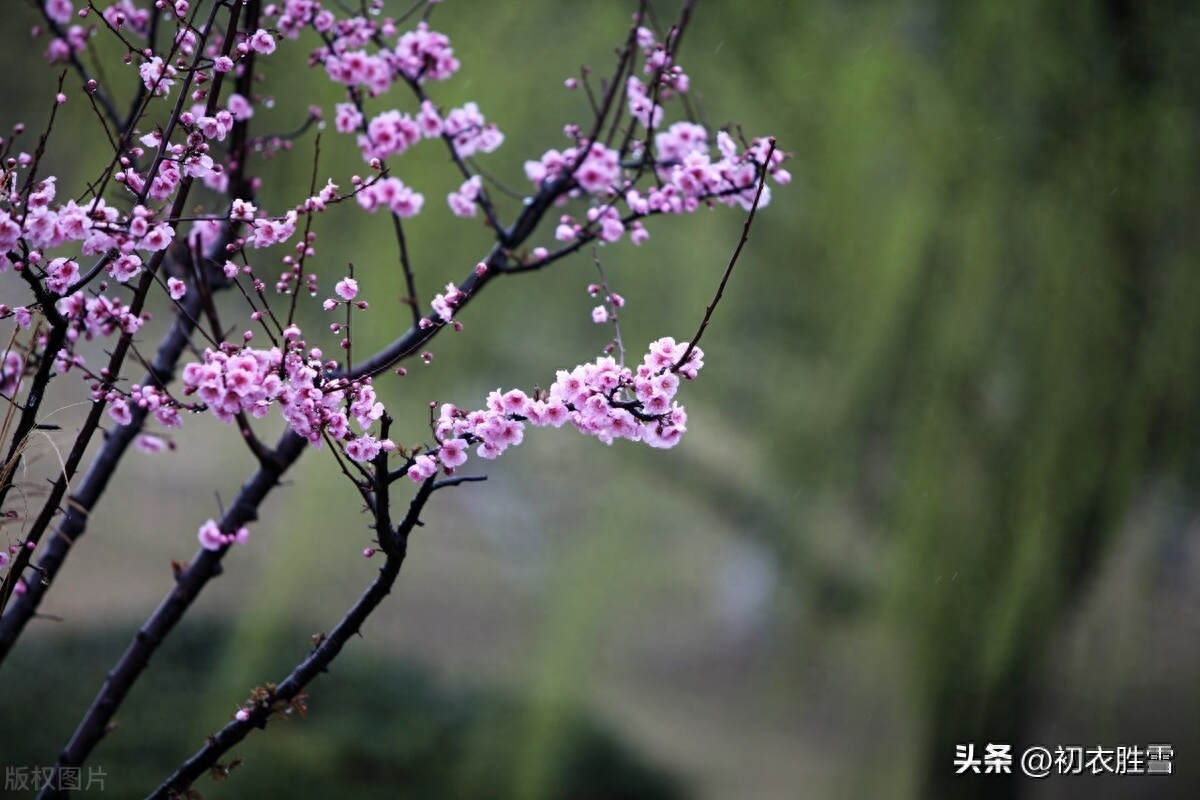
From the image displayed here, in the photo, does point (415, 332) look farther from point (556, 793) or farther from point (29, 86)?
point (29, 86)

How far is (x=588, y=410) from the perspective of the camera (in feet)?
3.38

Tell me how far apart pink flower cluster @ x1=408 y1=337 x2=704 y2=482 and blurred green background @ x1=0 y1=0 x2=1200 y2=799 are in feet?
5.87

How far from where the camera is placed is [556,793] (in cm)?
353

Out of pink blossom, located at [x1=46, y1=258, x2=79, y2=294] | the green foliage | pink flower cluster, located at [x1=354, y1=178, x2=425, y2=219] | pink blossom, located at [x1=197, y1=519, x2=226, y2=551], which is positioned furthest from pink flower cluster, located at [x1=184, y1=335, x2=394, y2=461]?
the green foliage

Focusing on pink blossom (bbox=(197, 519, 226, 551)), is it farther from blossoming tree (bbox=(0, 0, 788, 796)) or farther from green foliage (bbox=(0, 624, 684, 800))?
green foliage (bbox=(0, 624, 684, 800))

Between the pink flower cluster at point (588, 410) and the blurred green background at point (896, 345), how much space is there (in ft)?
5.87

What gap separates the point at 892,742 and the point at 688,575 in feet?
6.02

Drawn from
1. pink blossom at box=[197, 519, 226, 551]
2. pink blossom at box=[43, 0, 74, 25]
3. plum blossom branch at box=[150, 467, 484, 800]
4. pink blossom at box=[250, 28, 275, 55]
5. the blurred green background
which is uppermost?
the blurred green background

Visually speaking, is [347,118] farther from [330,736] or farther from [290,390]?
[330,736]

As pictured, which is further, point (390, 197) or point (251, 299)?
point (390, 197)

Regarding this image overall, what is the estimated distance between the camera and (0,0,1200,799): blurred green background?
113 inches

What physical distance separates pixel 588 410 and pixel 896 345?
206 centimetres

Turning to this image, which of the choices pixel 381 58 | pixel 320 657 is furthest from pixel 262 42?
pixel 320 657

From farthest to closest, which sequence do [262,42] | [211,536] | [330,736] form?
1. [330,736]
2. [211,536]
3. [262,42]
